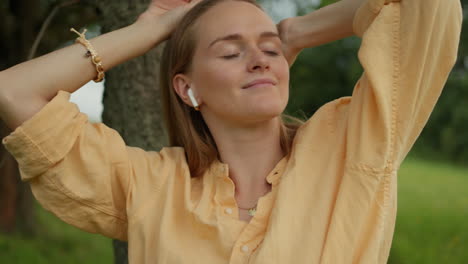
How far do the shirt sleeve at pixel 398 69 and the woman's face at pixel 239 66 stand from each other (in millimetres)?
355

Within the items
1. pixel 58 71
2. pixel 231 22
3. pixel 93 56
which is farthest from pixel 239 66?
pixel 58 71

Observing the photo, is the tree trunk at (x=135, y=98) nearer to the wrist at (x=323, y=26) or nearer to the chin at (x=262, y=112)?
the wrist at (x=323, y=26)

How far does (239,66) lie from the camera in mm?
2285

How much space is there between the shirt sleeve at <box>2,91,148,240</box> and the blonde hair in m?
0.24

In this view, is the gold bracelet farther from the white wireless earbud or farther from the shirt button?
the shirt button

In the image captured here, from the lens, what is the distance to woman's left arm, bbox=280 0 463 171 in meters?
1.92

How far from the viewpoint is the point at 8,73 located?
226 cm

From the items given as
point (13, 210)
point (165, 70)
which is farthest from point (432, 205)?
point (165, 70)

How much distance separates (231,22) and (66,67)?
2.23 ft

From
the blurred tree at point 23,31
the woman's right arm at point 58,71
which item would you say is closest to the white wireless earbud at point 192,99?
the woman's right arm at point 58,71

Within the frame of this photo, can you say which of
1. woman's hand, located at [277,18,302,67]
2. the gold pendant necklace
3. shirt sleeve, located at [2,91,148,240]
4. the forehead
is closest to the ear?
the forehead

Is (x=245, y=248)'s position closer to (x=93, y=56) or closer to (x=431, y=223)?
(x=93, y=56)

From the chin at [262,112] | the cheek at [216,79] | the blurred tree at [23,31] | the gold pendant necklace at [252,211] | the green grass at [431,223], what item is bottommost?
the green grass at [431,223]

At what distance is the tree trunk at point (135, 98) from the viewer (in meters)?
3.15
